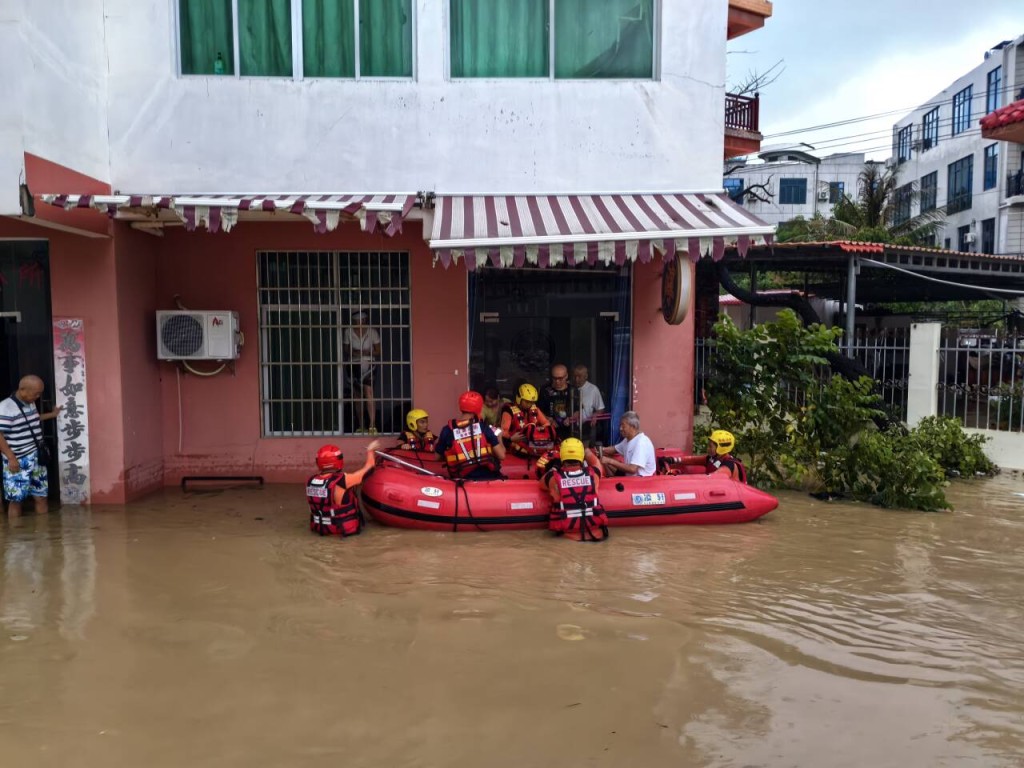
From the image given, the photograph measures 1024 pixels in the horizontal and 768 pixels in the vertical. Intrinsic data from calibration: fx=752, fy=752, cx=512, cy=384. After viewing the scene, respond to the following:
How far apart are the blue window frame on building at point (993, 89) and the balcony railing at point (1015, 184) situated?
2.83 meters

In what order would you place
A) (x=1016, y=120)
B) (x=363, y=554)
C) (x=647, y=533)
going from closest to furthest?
(x=363, y=554)
(x=647, y=533)
(x=1016, y=120)

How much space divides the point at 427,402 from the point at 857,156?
126 ft

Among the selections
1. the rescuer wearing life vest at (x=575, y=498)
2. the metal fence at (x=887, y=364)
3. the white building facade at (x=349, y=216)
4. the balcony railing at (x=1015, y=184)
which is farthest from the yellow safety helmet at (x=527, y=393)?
the balcony railing at (x=1015, y=184)

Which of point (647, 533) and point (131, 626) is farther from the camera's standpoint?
point (647, 533)

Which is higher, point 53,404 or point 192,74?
point 192,74

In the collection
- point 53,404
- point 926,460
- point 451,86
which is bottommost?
point 926,460

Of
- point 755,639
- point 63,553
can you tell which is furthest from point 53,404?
point 755,639

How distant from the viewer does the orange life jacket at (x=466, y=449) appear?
7078mm

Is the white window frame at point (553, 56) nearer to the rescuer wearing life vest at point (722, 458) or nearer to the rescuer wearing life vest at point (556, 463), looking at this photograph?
the rescuer wearing life vest at point (722, 458)

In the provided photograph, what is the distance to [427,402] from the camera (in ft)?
28.1

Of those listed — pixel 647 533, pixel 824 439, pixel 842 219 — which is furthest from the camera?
pixel 842 219

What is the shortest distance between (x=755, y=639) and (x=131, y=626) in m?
3.78

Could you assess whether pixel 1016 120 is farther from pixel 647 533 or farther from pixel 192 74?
pixel 192 74

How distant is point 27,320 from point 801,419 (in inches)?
328
